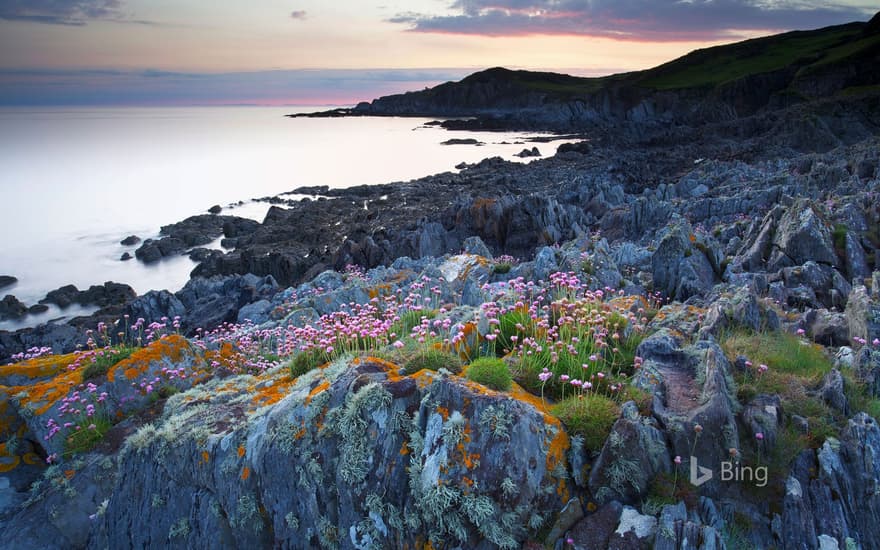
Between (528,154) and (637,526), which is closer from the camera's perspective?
(637,526)

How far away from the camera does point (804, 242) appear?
58.0 ft

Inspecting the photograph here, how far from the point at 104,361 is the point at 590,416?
9.72 m

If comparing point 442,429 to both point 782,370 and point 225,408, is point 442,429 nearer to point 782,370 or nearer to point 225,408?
point 225,408

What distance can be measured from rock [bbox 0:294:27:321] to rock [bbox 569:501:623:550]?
3659 centimetres

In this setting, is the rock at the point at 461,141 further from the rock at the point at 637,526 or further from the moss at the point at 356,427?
the rock at the point at 637,526

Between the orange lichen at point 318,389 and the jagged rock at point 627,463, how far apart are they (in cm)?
355

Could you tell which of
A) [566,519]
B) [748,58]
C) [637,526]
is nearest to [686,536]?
[637,526]

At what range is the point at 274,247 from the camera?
42.8 meters

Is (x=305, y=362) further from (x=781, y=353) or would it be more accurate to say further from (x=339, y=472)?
(x=781, y=353)

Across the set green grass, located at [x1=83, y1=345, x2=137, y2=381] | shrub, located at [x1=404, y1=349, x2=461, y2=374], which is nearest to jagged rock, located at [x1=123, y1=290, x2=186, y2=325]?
green grass, located at [x1=83, y1=345, x2=137, y2=381]

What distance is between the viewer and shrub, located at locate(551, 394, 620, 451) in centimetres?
608

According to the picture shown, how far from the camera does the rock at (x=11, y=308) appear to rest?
1232 inches

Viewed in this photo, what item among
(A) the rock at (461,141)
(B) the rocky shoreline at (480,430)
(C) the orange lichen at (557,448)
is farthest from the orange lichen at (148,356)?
(A) the rock at (461,141)

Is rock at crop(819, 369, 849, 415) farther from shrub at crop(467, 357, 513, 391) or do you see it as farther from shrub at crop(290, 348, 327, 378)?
shrub at crop(290, 348, 327, 378)
